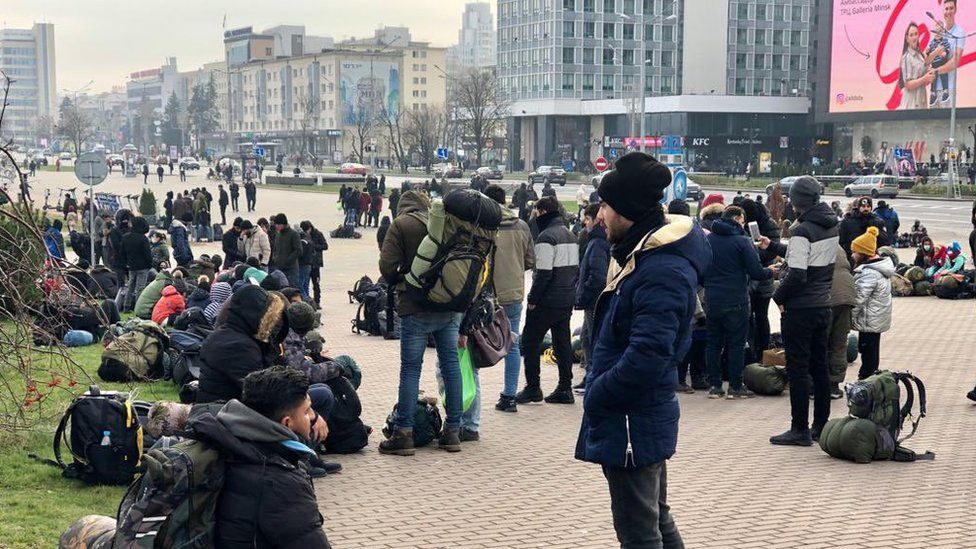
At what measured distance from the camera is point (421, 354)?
8555 mm

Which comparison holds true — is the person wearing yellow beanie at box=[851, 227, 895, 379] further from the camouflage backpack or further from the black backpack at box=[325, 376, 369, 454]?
the camouflage backpack

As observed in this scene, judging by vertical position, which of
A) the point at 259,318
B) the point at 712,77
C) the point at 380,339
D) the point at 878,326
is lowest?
the point at 380,339

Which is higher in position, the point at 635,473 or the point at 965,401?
the point at 635,473

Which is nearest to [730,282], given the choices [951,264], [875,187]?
[951,264]

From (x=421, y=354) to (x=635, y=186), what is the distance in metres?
4.07

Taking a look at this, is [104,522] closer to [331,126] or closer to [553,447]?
[553,447]

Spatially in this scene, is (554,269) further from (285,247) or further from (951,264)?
(951,264)

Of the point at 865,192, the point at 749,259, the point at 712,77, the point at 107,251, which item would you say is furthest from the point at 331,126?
the point at 749,259

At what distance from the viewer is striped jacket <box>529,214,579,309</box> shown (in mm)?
10594

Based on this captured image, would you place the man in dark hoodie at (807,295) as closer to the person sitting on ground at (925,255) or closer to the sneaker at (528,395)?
the sneaker at (528,395)

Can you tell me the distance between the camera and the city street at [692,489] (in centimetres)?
689

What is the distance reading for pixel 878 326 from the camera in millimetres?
10836

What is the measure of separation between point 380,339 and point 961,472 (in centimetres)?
944

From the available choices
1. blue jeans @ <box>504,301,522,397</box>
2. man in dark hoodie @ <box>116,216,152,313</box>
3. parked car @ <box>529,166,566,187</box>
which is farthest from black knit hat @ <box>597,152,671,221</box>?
parked car @ <box>529,166,566,187</box>
